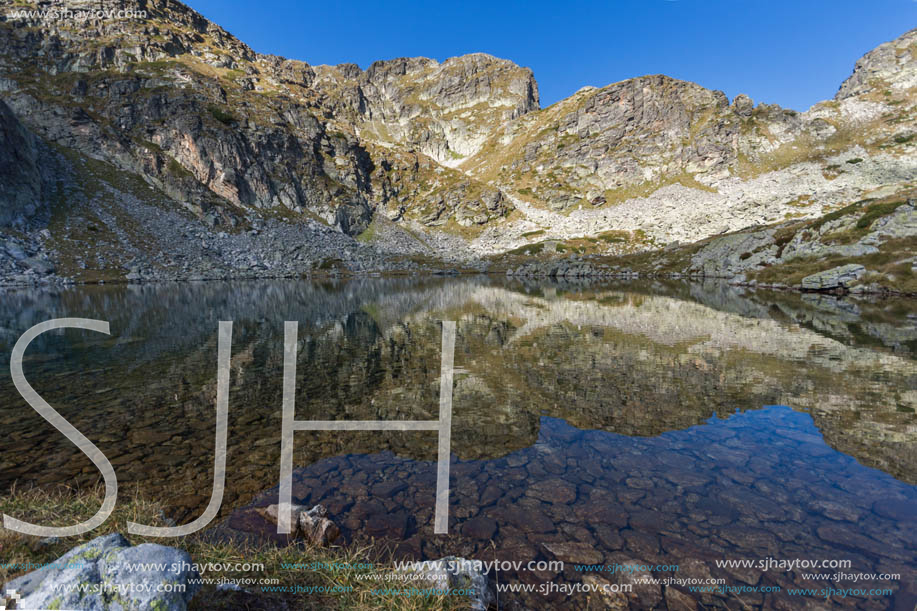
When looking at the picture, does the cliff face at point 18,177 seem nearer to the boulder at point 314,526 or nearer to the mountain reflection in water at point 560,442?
the mountain reflection in water at point 560,442

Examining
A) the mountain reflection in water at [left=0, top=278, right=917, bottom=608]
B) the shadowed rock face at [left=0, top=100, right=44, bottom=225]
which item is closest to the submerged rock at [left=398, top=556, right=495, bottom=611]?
the mountain reflection in water at [left=0, top=278, right=917, bottom=608]

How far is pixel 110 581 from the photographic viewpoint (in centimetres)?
376

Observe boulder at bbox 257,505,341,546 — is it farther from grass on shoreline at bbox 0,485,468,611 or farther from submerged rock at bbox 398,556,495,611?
submerged rock at bbox 398,556,495,611

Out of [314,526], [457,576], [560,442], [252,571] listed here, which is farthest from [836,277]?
[252,571]

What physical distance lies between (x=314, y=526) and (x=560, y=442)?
7.96 m

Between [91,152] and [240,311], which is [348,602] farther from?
[91,152]

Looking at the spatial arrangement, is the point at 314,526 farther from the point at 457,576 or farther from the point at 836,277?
the point at 836,277

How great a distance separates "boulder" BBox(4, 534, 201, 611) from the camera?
11.5 feet

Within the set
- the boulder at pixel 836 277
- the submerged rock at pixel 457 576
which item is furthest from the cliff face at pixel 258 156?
the submerged rock at pixel 457 576

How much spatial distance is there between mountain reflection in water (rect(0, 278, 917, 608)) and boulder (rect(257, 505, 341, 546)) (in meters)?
Result: 0.69

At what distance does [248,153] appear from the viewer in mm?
161750

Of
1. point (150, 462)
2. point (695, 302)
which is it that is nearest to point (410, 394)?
point (150, 462)

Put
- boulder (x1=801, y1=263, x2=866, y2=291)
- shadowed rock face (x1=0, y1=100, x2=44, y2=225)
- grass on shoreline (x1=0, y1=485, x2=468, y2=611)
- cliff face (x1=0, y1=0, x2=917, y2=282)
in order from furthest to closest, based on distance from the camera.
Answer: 1. cliff face (x1=0, y1=0, x2=917, y2=282)
2. shadowed rock face (x1=0, y1=100, x2=44, y2=225)
3. boulder (x1=801, y1=263, x2=866, y2=291)
4. grass on shoreline (x1=0, y1=485, x2=468, y2=611)

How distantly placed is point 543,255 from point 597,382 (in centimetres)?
14131
